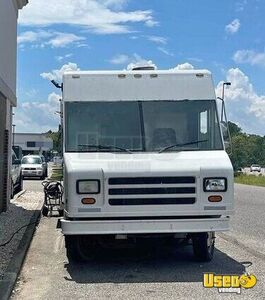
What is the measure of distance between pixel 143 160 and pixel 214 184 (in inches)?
41.6

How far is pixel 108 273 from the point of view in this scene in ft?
25.9

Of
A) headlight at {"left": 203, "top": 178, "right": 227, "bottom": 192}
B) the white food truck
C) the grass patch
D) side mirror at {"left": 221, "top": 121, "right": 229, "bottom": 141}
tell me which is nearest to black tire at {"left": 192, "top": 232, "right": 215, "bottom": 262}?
the white food truck

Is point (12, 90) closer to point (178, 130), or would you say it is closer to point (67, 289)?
point (178, 130)

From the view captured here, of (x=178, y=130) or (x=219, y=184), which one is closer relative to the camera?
(x=219, y=184)

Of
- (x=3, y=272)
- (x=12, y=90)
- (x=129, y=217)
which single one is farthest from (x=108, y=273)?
(x=12, y=90)

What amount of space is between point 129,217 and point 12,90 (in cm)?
918

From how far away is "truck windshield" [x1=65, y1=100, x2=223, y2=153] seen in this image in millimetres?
8508

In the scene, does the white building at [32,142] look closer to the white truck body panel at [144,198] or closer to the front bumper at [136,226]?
the white truck body panel at [144,198]

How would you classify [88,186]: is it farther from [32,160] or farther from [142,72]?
[32,160]

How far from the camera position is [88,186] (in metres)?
7.70

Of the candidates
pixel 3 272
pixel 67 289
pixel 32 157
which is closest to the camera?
pixel 67 289

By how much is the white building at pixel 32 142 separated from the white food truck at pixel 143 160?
101858mm

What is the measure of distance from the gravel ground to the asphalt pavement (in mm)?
332

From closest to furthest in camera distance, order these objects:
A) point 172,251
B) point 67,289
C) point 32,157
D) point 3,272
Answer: point 67,289
point 3,272
point 172,251
point 32,157
